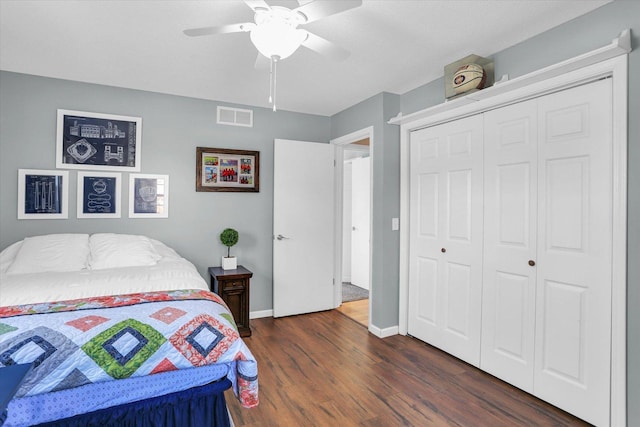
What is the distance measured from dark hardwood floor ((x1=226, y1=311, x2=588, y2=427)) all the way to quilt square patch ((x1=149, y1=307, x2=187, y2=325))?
81 cm

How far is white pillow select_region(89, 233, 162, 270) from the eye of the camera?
105 inches

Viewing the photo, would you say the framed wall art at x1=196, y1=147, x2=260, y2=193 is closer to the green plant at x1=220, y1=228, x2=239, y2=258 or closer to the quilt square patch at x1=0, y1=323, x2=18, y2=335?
the green plant at x1=220, y1=228, x2=239, y2=258

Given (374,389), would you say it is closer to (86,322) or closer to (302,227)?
(86,322)

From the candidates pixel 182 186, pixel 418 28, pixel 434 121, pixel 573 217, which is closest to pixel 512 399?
pixel 573 217

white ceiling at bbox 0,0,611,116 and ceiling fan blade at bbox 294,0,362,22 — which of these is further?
white ceiling at bbox 0,0,611,116

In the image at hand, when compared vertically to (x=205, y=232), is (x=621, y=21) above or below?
above

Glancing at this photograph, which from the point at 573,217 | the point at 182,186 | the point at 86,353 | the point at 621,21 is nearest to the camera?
the point at 86,353

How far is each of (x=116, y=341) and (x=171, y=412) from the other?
426mm

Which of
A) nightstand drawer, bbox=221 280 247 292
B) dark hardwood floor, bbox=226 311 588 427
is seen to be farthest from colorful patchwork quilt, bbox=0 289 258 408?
nightstand drawer, bbox=221 280 247 292

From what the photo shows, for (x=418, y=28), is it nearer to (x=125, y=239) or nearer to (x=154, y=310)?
(x=154, y=310)

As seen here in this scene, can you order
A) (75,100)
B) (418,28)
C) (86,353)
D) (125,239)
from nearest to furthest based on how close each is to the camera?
(86,353) → (418,28) → (125,239) → (75,100)

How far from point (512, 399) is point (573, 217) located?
1.25 metres

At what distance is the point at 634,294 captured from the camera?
1829 millimetres

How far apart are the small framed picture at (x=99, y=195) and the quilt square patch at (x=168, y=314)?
1.99 m
